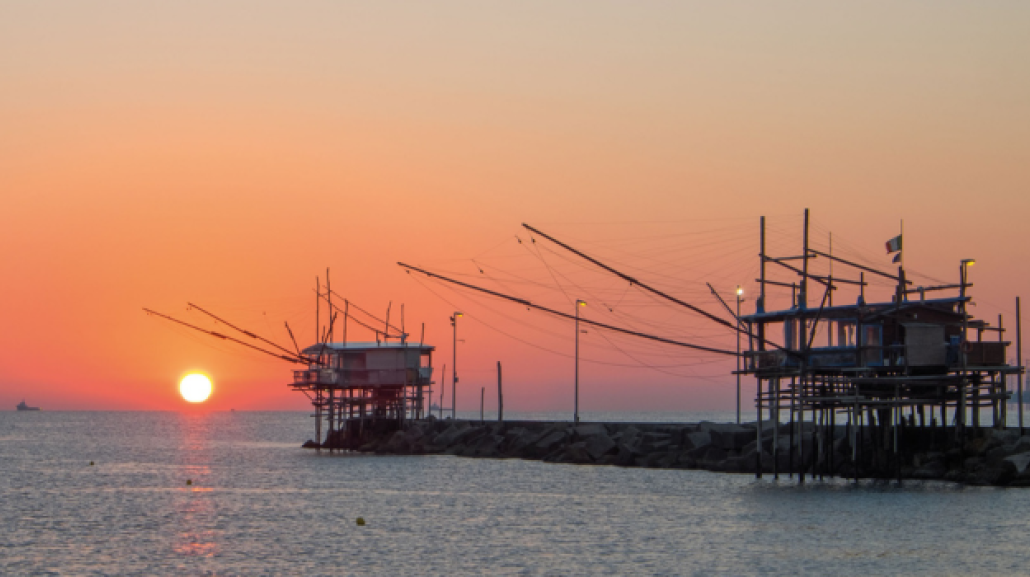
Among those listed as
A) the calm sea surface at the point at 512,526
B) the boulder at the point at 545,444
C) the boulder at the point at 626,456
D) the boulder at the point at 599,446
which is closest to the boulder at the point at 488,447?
the boulder at the point at 545,444

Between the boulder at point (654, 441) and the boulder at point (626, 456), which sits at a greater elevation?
the boulder at point (654, 441)

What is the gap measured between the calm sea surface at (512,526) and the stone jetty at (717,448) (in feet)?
5.57

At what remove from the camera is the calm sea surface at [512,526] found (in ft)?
99.2

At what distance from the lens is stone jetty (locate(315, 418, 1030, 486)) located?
48.3 metres

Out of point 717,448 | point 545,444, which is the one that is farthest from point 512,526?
point 545,444

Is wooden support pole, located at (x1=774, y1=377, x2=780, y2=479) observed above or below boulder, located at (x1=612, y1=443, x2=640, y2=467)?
above

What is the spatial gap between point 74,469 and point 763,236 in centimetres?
4543

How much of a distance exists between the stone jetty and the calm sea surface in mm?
1697

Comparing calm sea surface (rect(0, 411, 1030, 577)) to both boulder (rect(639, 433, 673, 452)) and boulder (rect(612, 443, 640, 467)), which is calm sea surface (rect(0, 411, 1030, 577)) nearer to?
boulder (rect(612, 443, 640, 467))

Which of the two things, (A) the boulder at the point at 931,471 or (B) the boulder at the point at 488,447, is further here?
(B) the boulder at the point at 488,447

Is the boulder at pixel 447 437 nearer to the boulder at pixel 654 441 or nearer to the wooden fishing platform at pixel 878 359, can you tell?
the boulder at pixel 654 441

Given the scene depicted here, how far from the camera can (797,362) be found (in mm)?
48625

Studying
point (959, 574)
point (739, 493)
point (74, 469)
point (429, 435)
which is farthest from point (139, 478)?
point (959, 574)

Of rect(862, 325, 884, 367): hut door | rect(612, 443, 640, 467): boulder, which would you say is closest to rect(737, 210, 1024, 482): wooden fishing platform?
rect(862, 325, 884, 367): hut door
